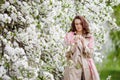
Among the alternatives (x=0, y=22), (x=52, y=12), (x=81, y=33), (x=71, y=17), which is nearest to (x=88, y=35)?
(x=81, y=33)

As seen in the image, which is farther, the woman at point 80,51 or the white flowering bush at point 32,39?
the woman at point 80,51

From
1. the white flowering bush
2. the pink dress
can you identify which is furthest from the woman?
the white flowering bush

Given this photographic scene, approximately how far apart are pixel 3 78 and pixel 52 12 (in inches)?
46.4

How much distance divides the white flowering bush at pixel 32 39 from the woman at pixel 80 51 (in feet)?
0.60

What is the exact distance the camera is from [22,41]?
6469 millimetres

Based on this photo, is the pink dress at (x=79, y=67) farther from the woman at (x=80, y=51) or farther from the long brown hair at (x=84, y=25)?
the long brown hair at (x=84, y=25)

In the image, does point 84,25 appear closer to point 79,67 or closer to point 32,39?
point 79,67

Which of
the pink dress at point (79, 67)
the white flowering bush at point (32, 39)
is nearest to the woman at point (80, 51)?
the pink dress at point (79, 67)

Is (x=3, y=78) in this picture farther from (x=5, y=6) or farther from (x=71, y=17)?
(x=71, y=17)

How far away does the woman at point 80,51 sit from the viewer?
7.95 metres

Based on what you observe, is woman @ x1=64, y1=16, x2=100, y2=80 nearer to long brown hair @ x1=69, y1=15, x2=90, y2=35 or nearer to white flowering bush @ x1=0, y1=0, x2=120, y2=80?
long brown hair @ x1=69, y1=15, x2=90, y2=35

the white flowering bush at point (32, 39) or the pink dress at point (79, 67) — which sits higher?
the white flowering bush at point (32, 39)

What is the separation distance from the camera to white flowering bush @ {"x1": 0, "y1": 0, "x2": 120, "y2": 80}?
607 cm

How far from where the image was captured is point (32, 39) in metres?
6.46
